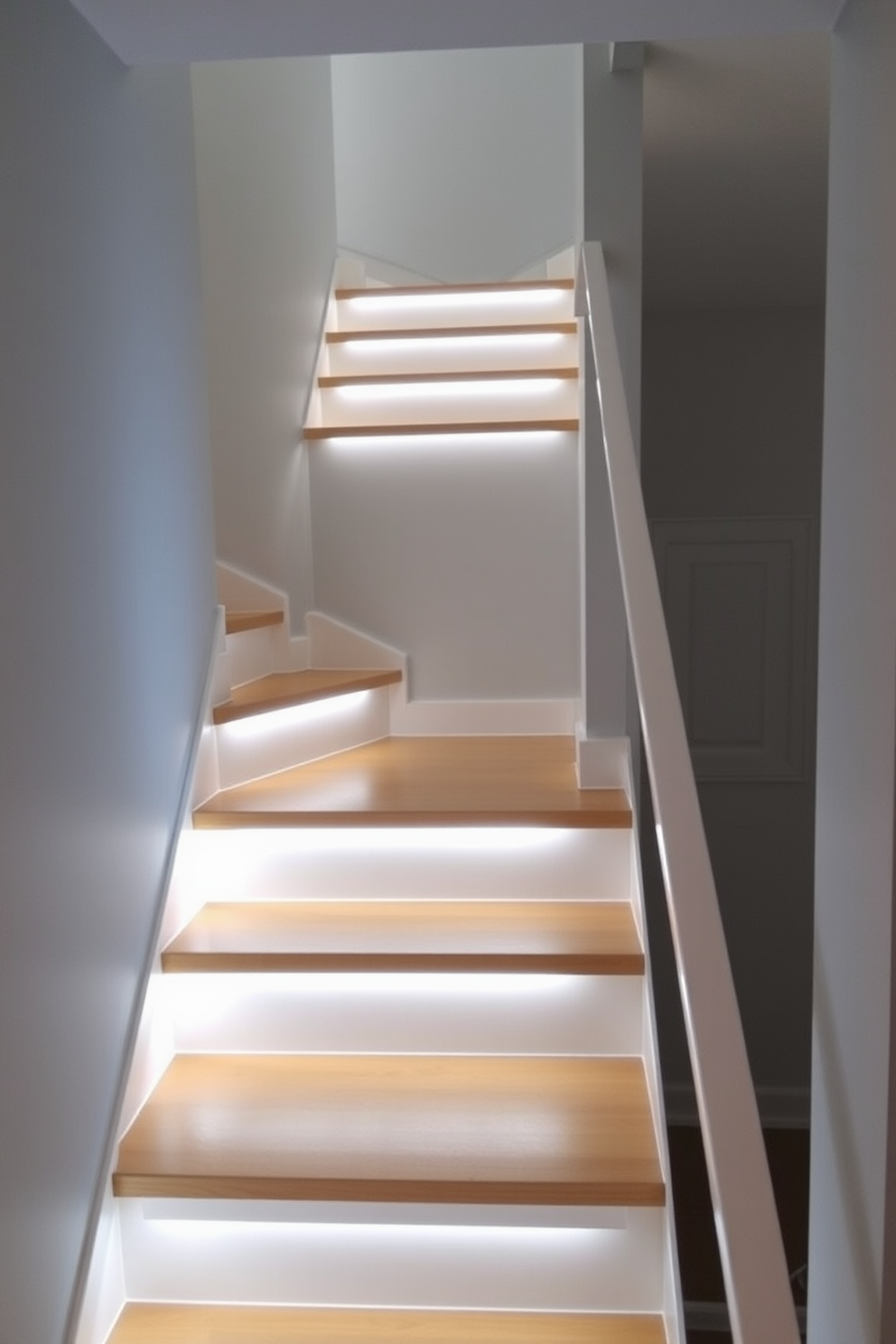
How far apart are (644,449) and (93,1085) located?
4.28m

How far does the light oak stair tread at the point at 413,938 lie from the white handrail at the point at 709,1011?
0.79 m

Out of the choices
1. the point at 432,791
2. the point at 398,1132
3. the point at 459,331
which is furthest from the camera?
the point at 459,331

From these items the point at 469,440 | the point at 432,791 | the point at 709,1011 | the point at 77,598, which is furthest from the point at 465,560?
the point at 709,1011

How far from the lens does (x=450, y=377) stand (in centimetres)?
370

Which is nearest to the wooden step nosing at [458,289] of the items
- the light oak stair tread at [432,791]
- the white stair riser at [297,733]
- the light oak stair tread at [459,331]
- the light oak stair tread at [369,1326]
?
the light oak stair tread at [459,331]

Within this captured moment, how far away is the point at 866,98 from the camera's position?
1.59 metres

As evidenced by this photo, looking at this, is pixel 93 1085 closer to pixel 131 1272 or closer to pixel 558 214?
pixel 131 1272

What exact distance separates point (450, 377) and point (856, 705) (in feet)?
7.69

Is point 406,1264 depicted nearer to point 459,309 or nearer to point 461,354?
point 461,354

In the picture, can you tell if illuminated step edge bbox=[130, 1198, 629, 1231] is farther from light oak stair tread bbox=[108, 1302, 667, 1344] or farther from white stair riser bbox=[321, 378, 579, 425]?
white stair riser bbox=[321, 378, 579, 425]

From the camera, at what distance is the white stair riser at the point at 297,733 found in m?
2.90

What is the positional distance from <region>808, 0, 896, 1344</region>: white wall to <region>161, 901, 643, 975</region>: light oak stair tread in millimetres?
496

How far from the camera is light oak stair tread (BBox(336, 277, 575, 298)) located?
4191mm

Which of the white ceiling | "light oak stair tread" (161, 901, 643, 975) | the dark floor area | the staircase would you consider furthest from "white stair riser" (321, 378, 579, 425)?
the dark floor area
